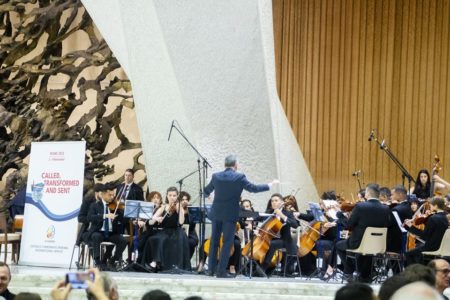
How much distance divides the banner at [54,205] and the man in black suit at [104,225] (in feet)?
0.78

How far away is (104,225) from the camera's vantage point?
37.4 ft

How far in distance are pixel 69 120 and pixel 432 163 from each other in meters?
7.10

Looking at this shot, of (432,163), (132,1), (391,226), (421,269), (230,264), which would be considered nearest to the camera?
(421,269)

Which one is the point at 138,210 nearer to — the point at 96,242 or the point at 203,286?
the point at 96,242

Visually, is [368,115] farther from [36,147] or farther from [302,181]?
[36,147]

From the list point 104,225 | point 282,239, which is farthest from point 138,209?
point 282,239

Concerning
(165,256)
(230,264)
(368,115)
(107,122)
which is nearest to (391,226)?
(230,264)

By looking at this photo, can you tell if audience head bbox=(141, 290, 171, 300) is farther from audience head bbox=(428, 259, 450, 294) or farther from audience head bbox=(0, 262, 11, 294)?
audience head bbox=(428, 259, 450, 294)

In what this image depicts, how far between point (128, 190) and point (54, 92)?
6.19m

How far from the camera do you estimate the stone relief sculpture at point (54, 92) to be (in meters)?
16.7

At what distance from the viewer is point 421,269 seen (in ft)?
15.1

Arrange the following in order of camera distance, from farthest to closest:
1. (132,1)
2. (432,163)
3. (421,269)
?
(432,163) → (132,1) → (421,269)

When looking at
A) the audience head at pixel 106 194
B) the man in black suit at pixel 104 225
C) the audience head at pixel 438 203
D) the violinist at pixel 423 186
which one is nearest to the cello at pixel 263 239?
the man in black suit at pixel 104 225

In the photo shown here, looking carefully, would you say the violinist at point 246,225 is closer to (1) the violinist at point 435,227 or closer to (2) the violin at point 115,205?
(2) the violin at point 115,205
